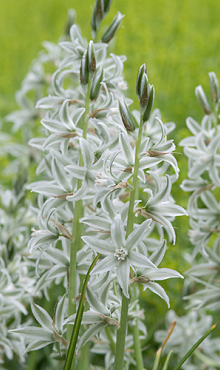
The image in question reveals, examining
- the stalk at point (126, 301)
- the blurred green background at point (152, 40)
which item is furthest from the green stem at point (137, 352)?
the blurred green background at point (152, 40)

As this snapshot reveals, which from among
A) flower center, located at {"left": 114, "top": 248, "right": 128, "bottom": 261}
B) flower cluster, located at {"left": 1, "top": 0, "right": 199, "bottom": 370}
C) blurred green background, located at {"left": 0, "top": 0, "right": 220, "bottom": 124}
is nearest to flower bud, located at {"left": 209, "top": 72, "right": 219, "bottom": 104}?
flower cluster, located at {"left": 1, "top": 0, "right": 199, "bottom": 370}

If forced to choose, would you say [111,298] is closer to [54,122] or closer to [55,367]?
[54,122]

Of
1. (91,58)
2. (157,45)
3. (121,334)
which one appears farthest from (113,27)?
(157,45)

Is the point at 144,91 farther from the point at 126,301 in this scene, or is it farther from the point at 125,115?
the point at 126,301

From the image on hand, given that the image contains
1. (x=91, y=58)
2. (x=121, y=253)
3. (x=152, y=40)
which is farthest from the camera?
(x=152, y=40)

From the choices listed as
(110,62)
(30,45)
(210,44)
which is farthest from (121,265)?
(30,45)

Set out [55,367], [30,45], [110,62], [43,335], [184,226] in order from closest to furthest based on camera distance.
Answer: [43,335]
[110,62]
[55,367]
[184,226]
[30,45]

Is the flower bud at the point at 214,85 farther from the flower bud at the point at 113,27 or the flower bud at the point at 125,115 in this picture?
the flower bud at the point at 125,115
